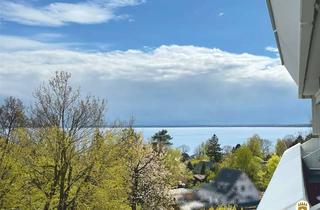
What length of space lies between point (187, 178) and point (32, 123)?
37481 millimetres

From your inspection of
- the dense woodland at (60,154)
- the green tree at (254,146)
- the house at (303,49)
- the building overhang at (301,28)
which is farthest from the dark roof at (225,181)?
the building overhang at (301,28)

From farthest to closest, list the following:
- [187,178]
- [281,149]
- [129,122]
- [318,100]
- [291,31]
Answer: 1. [281,149]
2. [187,178]
3. [129,122]
4. [318,100]
5. [291,31]

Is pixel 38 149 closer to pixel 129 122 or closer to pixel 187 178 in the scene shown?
pixel 129 122

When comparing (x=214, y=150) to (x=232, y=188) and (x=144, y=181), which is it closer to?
(x=232, y=188)

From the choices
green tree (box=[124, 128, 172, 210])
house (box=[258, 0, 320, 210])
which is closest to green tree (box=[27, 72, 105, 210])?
green tree (box=[124, 128, 172, 210])

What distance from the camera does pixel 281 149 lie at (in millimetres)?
71438

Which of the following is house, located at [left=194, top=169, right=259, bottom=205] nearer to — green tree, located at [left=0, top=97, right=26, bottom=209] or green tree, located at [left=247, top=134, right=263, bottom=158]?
green tree, located at [left=247, top=134, right=263, bottom=158]

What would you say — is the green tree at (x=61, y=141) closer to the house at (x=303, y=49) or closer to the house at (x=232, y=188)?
the house at (x=303, y=49)

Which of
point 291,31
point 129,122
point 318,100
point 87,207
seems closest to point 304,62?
point 291,31

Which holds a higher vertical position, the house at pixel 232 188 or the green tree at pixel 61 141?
the green tree at pixel 61 141

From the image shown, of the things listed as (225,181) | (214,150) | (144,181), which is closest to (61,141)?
(144,181)

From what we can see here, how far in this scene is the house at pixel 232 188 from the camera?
47.4m

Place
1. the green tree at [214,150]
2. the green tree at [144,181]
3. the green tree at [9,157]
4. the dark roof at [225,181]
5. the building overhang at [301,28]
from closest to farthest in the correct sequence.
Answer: the building overhang at [301,28] → the green tree at [9,157] → the green tree at [144,181] → the dark roof at [225,181] → the green tree at [214,150]

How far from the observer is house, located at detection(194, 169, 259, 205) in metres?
47.4
